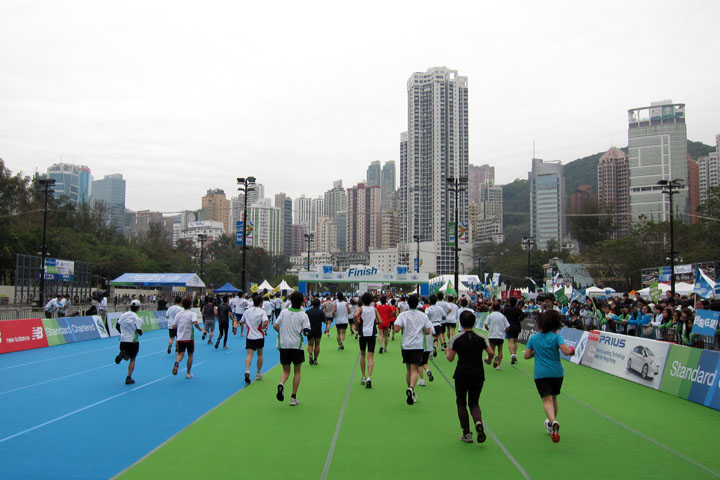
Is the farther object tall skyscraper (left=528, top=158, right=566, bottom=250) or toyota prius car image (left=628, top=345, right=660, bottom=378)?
tall skyscraper (left=528, top=158, right=566, bottom=250)

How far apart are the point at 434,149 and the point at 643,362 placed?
101126 mm

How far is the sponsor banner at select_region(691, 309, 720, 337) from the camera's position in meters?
12.6

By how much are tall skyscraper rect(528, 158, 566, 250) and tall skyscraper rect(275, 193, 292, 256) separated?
209 ft

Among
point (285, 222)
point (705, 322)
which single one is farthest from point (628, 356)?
point (285, 222)

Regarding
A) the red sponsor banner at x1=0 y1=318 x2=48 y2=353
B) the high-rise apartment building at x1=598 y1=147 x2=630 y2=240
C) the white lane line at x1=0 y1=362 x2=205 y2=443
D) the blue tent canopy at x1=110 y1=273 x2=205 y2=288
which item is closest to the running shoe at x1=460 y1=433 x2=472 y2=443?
the white lane line at x1=0 y1=362 x2=205 y2=443

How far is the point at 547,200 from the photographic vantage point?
490 feet

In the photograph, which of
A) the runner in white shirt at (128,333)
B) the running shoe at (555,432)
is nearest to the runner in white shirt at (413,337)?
the running shoe at (555,432)

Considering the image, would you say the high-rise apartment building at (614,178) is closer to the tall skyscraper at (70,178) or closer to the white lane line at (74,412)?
the tall skyscraper at (70,178)

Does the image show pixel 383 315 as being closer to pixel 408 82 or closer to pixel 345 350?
pixel 345 350

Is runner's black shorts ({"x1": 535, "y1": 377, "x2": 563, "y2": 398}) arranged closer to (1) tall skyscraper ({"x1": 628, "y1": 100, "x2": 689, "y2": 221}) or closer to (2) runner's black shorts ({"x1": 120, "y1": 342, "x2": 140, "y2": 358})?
(2) runner's black shorts ({"x1": 120, "y1": 342, "x2": 140, "y2": 358})

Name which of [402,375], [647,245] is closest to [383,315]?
[402,375]

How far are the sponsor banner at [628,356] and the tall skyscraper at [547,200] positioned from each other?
134427 mm

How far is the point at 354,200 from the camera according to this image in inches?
5605

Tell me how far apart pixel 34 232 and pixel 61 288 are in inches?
774
